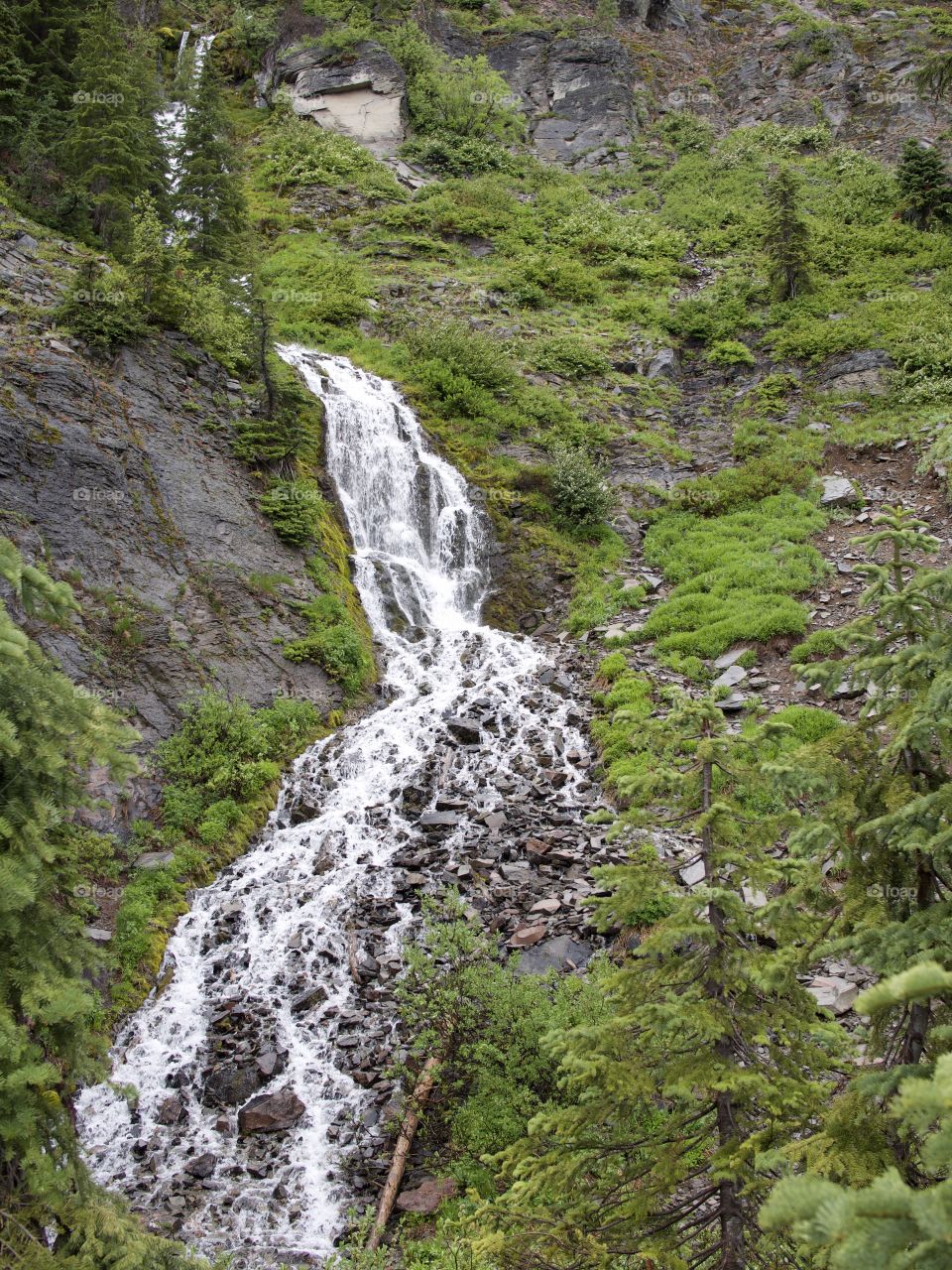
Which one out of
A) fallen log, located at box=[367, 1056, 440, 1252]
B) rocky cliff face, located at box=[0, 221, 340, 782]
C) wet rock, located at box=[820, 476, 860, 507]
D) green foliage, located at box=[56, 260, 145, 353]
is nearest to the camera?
fallen log, located at box=[367, 1056, 440, 1252]

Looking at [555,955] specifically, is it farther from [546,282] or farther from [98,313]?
[546,282]

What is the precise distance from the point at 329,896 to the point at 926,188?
34763mm

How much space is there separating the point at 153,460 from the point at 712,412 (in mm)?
17332

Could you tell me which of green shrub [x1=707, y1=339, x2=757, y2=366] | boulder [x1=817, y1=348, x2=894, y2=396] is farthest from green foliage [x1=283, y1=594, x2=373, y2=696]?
green shrub [x1=707, y1=339, x2=757, y2=366]

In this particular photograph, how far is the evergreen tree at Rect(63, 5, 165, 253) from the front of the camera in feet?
63.6

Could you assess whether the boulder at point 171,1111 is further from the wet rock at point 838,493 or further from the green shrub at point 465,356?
the green shrub at point 465,356

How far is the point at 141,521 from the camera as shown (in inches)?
572

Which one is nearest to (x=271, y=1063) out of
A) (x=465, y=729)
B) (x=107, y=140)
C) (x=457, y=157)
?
(x=465, y=729)

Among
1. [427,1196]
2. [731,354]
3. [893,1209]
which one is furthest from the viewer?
[731,354]

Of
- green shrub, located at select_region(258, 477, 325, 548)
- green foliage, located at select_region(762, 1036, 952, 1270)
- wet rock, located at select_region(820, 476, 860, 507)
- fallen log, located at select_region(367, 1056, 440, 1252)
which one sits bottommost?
fallen log, located at select_region(367, 1056, 440, 1252)

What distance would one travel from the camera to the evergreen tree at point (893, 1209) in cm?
180

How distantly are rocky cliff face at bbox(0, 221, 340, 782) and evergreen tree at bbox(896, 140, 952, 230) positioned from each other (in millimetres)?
29001

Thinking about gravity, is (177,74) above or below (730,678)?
above

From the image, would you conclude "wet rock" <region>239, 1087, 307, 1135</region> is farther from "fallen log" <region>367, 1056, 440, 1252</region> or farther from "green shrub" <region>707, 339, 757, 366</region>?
"green shrub" <region>707, 339, 757, 366</region>
